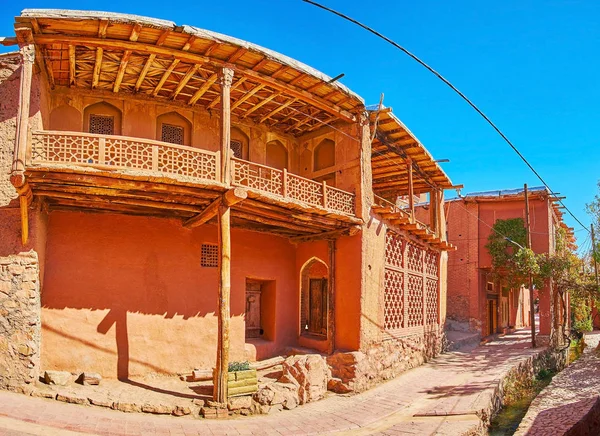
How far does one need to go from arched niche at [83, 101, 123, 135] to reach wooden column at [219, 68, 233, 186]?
383cm

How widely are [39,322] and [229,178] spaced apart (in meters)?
5.51

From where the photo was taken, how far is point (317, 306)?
18406mm

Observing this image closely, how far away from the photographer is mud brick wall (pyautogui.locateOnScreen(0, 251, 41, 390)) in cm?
1077

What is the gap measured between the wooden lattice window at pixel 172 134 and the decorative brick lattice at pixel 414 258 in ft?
30.5

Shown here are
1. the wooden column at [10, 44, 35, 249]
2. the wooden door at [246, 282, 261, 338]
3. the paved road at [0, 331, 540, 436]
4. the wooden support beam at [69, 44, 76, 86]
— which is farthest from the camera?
the wooden door at [246, 282, 261, 338]

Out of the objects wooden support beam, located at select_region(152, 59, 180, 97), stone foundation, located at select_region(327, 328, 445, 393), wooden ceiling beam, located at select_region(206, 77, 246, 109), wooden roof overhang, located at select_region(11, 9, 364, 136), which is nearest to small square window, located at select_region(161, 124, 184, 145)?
wooden roof overhang, located at select_region(11, 9, 364, 136)

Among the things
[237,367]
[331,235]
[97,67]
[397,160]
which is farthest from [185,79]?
[397,160]

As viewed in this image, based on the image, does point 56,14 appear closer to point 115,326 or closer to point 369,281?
point 115,326

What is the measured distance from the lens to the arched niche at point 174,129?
1497cm

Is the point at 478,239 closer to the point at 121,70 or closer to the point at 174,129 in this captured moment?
the point at 174,129

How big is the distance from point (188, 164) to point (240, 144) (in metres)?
5.22

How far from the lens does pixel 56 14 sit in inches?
411

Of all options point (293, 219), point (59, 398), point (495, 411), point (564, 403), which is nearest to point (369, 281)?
point (293, 219)

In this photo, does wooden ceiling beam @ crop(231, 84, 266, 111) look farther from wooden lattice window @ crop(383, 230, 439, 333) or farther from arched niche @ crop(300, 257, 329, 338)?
wooden lattice window @ crop(383, 230, 439, 333)
